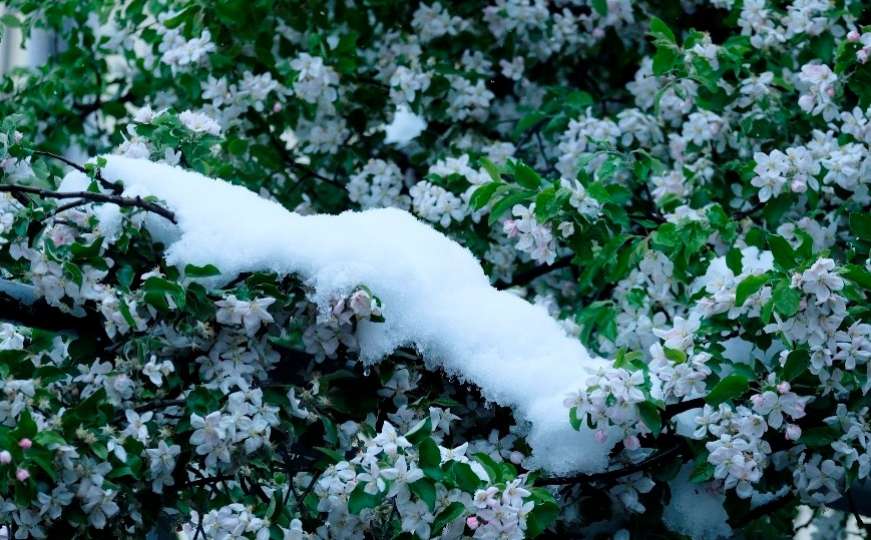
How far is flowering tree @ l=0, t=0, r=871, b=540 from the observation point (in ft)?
6.82

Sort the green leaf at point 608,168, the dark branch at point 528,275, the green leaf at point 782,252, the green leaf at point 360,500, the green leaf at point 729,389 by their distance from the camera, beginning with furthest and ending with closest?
the dark branch at point 528,275 → the green leaf at point 608,168 → the green leaf at point 729,389 → the green leaf at point 782,252 → the green leaf at point 360,500

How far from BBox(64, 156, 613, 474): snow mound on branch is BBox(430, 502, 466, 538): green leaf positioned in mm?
286

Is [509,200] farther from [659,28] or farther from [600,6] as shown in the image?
[600,6]

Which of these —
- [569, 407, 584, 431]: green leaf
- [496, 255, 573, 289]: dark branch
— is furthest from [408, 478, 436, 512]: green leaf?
[496, 255, 573, 289]: dark branch

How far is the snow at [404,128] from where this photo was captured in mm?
3658

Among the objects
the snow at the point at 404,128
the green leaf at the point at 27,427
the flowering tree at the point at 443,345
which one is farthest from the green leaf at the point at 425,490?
the snow at the point at 404,128

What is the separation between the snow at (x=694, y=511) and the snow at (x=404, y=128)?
1413 millimetres

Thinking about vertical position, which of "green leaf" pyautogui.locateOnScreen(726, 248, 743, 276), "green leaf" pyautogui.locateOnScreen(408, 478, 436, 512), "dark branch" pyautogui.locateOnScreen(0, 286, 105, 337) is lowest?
"green leaf" pyautogui.locateOnScreen(408, 478, 436, 512)

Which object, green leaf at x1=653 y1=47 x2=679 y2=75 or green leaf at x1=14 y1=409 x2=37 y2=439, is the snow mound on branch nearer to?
green leaf at x1=14 y1=409 x2=37 y2=439

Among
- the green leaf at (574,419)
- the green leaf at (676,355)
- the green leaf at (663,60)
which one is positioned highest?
the green leaf at (663,60)

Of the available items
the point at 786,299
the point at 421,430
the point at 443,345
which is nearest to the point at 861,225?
the point at 786,299

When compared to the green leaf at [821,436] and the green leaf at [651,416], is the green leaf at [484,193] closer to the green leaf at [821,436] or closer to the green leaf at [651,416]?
the green leaf at [651,416]

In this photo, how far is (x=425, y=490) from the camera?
203cm

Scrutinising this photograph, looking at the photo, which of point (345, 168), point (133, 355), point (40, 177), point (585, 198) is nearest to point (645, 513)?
point (585, 198)
